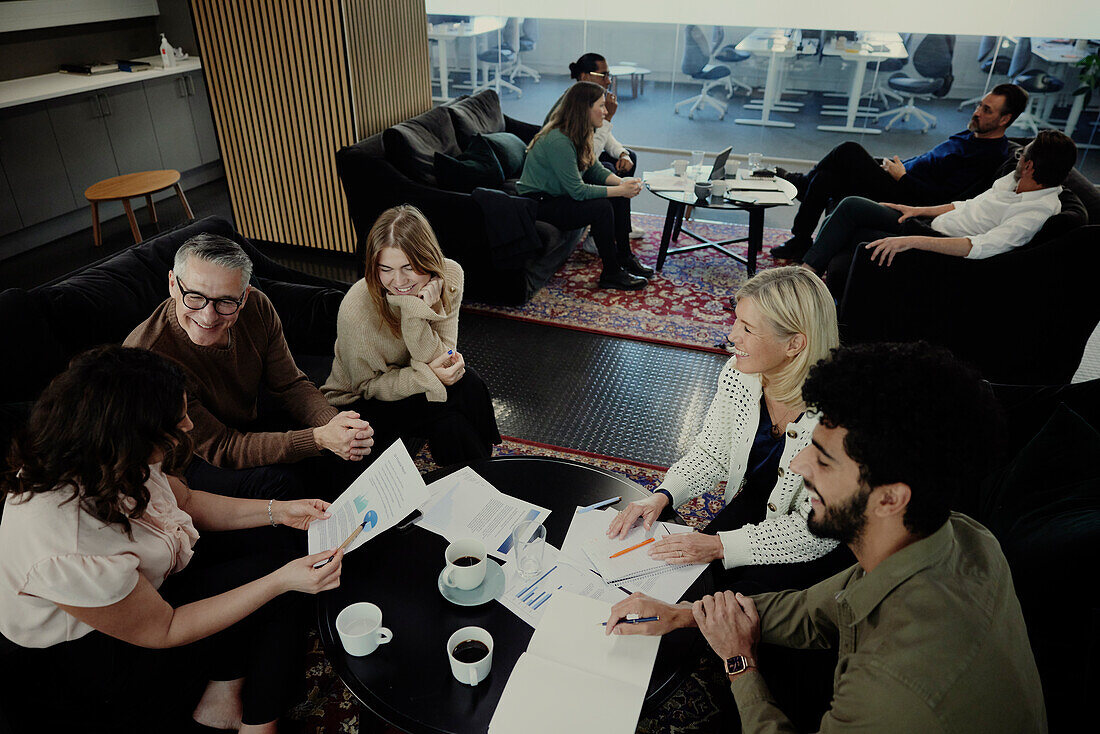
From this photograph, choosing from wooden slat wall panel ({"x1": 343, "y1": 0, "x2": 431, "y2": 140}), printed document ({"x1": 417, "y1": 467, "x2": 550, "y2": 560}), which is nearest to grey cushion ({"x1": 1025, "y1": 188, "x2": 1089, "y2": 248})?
printed document ({"x1": 417, "y1": 467, "x2": 550, "y2": 560})

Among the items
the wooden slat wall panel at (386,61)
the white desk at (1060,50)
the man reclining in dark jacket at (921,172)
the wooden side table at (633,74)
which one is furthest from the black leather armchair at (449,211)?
the white desk at (1060,50)

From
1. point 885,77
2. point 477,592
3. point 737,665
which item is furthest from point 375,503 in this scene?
point 885,77

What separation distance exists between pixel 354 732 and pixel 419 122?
12.0ft

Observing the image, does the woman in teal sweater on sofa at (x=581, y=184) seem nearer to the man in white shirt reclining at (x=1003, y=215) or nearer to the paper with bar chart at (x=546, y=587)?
the man in white shirt reclining at (x=1003, y=215)

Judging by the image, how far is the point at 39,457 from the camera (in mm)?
1199

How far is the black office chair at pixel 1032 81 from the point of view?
5.88m

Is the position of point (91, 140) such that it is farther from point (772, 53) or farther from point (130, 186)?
point (772, 53)

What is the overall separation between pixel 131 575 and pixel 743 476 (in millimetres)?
1461

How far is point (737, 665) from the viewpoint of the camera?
51.4 inches

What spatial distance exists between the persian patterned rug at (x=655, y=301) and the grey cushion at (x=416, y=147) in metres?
0.82

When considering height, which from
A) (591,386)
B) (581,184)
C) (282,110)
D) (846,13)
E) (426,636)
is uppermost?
(846,13)

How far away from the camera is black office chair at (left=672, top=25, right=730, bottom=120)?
21.7ft

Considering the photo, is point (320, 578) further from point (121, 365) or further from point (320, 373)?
point (320, 373)

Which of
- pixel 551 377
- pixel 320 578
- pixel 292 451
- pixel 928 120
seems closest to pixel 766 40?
pixel 928 120
